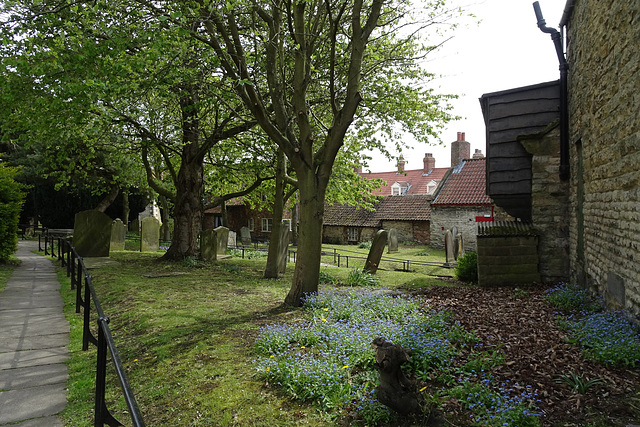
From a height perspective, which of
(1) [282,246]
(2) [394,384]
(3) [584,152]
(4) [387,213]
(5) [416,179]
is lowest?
(2) [394,384]

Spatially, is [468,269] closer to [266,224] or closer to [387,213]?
[387,213]

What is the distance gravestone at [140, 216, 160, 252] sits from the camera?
19.2 meters

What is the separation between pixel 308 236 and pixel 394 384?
4269 millimetres

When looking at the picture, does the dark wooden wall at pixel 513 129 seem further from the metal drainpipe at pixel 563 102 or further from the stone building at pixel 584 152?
the metal drainpipe at pixel 563 102

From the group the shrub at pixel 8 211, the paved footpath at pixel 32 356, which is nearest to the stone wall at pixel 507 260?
the paved footpath at pixel 32 356

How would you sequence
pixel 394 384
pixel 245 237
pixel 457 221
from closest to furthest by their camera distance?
pixel 394 384 < pixel 457 221 < pixel 245 237

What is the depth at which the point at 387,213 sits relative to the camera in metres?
A: 34.5

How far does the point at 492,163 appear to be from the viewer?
10.4 m

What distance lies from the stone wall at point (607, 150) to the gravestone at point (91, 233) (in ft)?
42.6

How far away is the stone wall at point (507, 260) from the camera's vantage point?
940 cm

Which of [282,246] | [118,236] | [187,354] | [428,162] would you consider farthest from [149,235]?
[428,162]

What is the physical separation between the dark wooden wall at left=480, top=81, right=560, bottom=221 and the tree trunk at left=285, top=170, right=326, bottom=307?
5.14 meters

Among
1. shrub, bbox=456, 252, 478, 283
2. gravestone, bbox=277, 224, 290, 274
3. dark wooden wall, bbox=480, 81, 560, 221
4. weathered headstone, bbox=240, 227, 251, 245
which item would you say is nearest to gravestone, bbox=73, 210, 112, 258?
gravestone, bbox=277, 224, 290, 274

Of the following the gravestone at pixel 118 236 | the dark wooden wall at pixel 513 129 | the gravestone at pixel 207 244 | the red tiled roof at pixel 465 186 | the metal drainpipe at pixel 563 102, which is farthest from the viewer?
the red tiled roof at pixel 465 186
